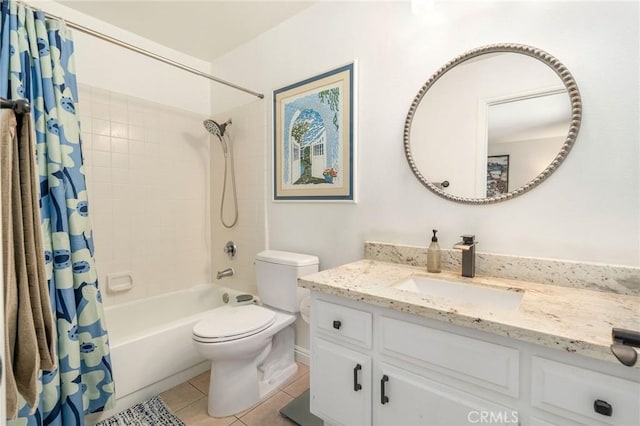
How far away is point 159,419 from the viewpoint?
150 cm

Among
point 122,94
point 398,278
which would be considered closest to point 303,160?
point 398,278

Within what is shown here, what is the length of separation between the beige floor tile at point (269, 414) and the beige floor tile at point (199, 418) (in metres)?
0.09

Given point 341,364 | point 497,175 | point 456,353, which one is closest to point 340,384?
point 341,364

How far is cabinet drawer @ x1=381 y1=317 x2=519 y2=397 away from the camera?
80 centimetres

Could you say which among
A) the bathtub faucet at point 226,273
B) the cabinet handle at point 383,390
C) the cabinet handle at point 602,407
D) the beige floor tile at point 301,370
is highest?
the cabinet handle at point 602,407

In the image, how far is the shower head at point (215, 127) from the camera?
227 centimetres

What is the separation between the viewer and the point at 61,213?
136 centimetres

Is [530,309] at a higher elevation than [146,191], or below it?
below

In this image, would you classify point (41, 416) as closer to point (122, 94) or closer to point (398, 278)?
point (398, 278)

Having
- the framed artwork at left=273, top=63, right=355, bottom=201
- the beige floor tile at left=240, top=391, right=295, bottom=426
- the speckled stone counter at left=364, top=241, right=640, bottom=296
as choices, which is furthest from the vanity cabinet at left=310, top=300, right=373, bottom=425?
the framed artwork at left=273, top=63, right=355, bottom=201

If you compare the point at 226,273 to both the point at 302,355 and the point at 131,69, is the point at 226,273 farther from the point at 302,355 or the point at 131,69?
the point at 131,69

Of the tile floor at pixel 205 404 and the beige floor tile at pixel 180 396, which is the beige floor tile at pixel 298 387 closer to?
the tile floor at pixel 205 404

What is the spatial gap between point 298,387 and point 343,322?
94 centimetres

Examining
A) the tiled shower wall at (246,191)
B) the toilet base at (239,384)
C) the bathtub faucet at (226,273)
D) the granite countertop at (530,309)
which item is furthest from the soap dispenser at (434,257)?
the bathtub faucet at (226,273)
